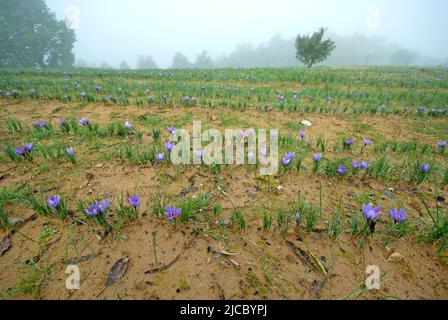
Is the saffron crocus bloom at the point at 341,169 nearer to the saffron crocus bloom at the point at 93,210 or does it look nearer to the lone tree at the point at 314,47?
the saffron crocus bloom at the point at 93,210

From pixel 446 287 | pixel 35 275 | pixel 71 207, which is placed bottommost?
pixel 446 287

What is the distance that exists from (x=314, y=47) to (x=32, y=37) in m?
43.9

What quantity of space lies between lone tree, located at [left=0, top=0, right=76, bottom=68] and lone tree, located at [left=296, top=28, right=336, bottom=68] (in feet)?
131

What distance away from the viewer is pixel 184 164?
9.05 ft

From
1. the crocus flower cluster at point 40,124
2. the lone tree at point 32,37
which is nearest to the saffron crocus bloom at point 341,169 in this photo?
the crocus flower cluster at point 40,124

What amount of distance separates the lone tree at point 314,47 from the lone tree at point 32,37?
131 feet

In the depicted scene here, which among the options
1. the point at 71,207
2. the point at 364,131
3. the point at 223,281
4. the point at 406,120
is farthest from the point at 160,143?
the point at 406,120

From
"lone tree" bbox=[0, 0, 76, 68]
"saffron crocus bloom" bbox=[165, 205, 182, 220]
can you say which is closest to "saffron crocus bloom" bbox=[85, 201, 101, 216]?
"saffron crocus bloom" bbox=[165, 205, 182, 220]

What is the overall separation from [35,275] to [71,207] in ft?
2.25

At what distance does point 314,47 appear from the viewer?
94.5ft

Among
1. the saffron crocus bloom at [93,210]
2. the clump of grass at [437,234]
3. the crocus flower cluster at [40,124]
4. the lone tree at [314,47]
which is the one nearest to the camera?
the clump of grass at [437,234]

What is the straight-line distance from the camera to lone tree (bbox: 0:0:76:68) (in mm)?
34781

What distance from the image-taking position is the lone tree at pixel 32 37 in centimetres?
3478
